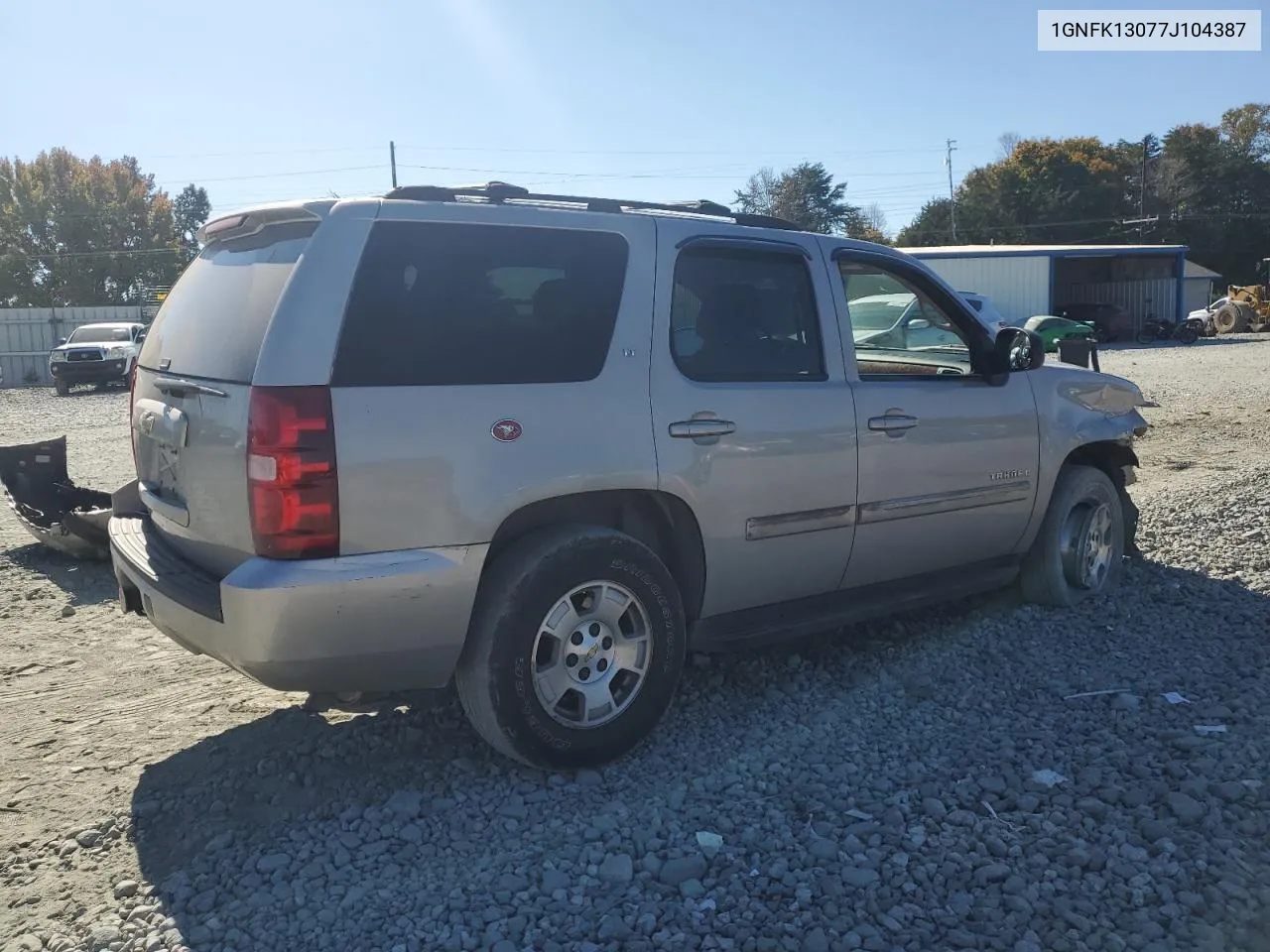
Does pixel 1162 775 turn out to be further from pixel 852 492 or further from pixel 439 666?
pixel 439 666

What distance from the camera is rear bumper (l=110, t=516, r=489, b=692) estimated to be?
339 centimetres

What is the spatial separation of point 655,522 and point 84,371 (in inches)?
1030

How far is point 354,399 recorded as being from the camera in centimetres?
346

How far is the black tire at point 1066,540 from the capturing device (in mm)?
5777

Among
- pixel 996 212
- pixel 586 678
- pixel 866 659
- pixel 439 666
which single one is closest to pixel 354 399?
pixel 439 666

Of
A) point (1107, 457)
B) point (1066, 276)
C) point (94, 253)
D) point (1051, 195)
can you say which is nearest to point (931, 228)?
point (1051, 195)

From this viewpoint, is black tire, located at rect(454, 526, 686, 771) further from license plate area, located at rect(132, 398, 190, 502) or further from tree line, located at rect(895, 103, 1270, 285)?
tree line, located at rect(895, 103, 1270, 285)

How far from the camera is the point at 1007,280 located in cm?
4312

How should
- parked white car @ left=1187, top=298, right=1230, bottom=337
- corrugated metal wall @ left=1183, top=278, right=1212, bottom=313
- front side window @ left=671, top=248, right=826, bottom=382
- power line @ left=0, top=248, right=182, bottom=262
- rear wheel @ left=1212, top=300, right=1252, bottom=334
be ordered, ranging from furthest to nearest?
corrugated metal wall @ left=1183, top=278, right=1212, bottom=313
power line @ left=0, top=248, right=182, bottom=262
rear wheel @ left=1212, top=300, right=1252, bottom=334
parked white car @ left=1187, top=298, right=1230, bottom=337
front side window @ left=671, top=248, right=826, bottom=382

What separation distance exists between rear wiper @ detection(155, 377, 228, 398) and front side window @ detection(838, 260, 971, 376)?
8.73ft

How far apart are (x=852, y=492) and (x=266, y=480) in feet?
7.87

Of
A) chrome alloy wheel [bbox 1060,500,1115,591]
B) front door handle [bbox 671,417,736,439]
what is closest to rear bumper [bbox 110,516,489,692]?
front door handle [bbox 671,417,736,439]

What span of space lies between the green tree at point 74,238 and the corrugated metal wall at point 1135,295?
4380 centimetres

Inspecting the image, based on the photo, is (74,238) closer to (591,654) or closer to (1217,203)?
(591,654)
